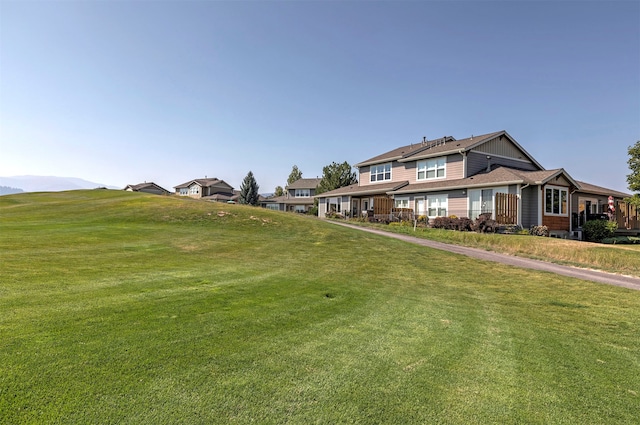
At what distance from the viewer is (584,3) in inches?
690

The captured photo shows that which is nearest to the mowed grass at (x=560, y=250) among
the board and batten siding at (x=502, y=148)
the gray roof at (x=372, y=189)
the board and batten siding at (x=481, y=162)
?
the board and batten siding at (x=481, y=162)

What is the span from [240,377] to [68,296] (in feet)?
12.0

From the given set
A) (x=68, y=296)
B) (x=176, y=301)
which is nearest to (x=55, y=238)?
(x=68, y=296)

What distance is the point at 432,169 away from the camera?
2828 centimetres

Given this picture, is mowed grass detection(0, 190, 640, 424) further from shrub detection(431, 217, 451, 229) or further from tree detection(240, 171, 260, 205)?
tree detection(240, 171, 260, 205)

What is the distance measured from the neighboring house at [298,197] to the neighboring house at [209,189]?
12.1m

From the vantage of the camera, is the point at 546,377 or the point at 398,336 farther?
the point at 398,336

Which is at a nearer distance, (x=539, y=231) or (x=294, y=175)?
(x=539, y=231)

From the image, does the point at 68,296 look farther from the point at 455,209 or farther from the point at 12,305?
the point at 455,209

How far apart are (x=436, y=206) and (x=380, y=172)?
9.39 meters

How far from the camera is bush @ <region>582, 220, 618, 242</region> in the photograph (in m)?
22.8

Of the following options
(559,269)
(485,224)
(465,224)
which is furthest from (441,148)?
(559,269)

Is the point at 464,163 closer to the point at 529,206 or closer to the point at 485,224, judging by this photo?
the point at 529,206

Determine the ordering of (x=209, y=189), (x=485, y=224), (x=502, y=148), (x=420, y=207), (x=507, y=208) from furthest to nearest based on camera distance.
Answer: (x=209, y=189) < (x=420, y=207) < (x=502, y=148) < (x=507, y=208) < (x=485, y=224)
